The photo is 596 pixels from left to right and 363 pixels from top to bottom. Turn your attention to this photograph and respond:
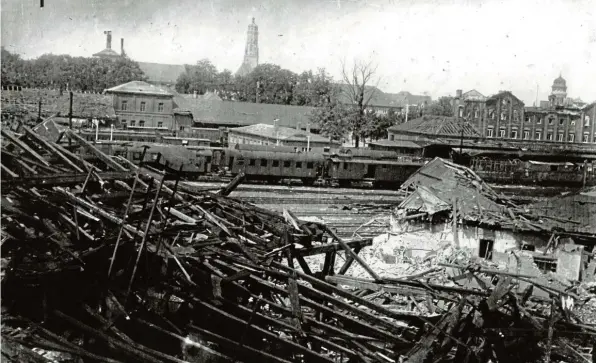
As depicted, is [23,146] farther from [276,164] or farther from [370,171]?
[370,171]

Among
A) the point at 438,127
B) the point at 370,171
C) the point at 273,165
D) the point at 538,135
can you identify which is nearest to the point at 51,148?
the point at 273,165

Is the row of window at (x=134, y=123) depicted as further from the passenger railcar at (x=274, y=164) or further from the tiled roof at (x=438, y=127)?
the passenger railcar at (x=274, y=164)

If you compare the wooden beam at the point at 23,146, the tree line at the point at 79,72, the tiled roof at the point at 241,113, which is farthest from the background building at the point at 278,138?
the wooden beam at the point at 23,146

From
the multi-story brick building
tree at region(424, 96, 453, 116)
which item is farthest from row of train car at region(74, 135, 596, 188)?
tree at region(424, 96, 453, 116)

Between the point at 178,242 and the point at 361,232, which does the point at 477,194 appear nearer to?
the point at 361,232

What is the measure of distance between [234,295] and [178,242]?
3.89 feet

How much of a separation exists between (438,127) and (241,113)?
23.1 metres

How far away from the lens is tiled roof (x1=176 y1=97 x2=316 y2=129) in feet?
212

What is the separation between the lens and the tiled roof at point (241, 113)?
6469 centimetres

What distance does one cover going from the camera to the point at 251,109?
69.1 m

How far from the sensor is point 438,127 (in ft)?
194

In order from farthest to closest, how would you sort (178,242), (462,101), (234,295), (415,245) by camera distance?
(462,101) < (415,245) < (178,242) < (234,295)

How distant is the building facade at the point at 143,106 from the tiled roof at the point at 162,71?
70048mm

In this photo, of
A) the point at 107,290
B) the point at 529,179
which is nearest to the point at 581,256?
the point at 107,290
